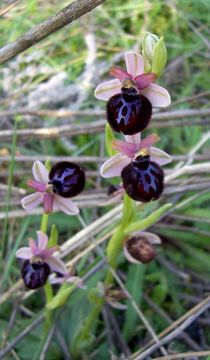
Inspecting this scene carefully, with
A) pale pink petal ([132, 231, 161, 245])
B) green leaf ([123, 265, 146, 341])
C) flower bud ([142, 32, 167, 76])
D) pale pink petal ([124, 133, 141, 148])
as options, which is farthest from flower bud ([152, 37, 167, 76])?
green leaf ([123, 265, 146, 341])

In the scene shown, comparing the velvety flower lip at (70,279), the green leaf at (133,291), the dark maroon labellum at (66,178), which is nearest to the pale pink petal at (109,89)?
the dark maroon labellum at (66,178)

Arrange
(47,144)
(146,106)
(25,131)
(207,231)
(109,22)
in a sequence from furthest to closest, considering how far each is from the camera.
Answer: (109,22), (47,144), (25,131), (207,231), (146,106)

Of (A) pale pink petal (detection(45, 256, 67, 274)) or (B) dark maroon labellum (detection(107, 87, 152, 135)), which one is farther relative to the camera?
(A) pale pink petal (detection(45, 256, 67, 274))

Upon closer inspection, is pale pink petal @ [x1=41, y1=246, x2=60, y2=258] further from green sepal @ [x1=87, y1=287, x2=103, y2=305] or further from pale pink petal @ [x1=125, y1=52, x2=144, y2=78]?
pale pink petal @ [x1=125, y1=52, x2=144, y2=78]

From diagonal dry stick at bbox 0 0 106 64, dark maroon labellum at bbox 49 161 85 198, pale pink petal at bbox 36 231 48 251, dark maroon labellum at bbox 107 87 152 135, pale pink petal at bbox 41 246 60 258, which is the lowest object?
pale pink petal at bbox 41 246 60 258

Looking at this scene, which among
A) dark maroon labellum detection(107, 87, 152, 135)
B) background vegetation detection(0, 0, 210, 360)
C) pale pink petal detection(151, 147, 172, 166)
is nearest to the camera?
dark maroon labellum detection(107, 87, 152, 135)

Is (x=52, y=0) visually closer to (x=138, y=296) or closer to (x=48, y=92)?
(x=48, y=92)

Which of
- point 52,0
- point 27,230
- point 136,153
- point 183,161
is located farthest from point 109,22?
point 136,153
